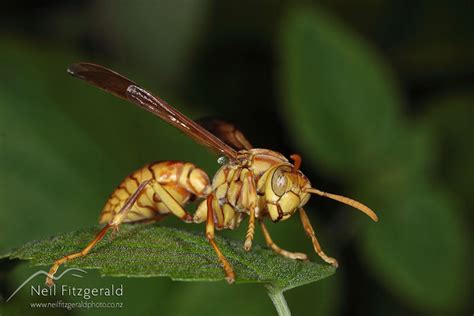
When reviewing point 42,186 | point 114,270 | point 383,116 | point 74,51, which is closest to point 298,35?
point 383,116

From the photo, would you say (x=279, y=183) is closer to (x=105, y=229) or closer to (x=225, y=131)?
(x=225, y=131)

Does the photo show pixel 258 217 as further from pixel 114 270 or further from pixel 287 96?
pixel 287 96

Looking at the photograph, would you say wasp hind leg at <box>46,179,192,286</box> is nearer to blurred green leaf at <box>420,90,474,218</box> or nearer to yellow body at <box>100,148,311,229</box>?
yellow body at <box>100,148,311,229</box>

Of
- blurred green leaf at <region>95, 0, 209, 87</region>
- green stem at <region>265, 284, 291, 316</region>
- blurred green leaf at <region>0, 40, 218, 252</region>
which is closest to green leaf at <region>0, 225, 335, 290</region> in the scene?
green stem at <region>265, 284, 291, 316</region>

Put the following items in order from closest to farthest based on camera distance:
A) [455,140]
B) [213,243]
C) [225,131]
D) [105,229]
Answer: [213,243]
[105,229]
[225,131]
[455,140]

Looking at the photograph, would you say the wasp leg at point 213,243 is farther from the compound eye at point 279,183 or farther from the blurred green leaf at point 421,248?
the blurred green leaf at point 421,248

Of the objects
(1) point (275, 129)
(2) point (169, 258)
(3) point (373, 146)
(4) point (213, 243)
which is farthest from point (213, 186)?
(1) point (275, 129)
